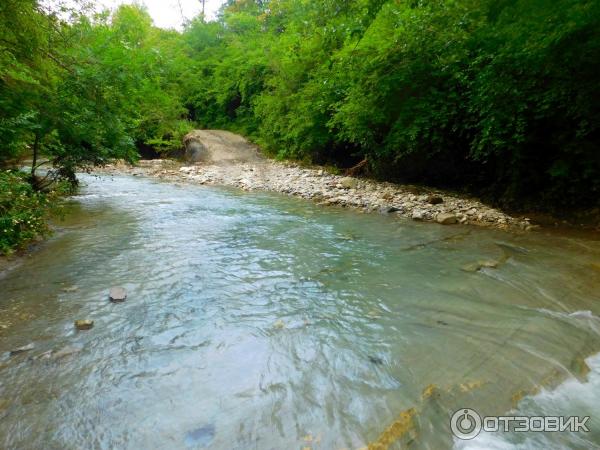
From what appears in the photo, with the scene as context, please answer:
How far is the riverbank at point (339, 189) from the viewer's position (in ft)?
23.1

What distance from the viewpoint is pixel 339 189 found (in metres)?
10.1

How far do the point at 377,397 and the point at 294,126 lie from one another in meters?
14.0

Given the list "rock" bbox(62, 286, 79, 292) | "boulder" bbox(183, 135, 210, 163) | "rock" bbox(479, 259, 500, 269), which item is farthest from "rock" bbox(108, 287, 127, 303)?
"boulder" bbox(183, 135, 210, 163)

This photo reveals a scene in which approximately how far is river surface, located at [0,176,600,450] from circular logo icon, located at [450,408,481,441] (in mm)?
39

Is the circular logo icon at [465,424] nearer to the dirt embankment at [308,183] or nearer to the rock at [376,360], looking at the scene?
the rock at [376,360]

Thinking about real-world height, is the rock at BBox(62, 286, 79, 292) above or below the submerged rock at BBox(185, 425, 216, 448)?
below

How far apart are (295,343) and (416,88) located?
755 cm

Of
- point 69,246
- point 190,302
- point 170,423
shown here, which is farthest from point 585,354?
point 69,246

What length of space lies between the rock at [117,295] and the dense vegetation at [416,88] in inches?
113

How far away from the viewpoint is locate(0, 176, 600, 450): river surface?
213 cm

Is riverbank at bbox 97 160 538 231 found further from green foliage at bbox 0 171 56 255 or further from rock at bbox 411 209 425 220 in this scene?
green foliage at bbox 0 171 56 255

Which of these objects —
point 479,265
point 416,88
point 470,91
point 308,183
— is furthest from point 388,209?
point 308,183

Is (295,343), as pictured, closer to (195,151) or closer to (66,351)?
(66,351)

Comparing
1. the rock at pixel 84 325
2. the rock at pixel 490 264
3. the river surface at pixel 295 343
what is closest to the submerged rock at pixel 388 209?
the river surface at pixel 295 343
